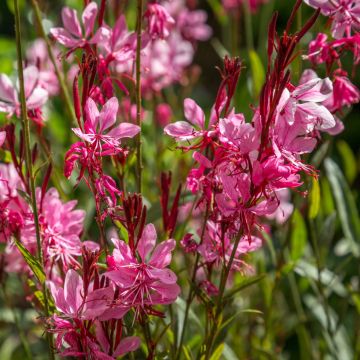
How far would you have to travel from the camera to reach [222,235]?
66 centimetres

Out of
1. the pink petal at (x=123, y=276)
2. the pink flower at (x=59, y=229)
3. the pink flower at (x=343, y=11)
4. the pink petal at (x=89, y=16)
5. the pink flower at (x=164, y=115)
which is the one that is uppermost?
the pink flower at (x=343, y=11)

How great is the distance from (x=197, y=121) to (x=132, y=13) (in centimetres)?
105

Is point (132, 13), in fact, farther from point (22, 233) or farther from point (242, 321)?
point (22, 233)

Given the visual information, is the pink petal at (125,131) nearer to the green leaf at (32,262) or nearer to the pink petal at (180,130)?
the pink petal at (180,130)

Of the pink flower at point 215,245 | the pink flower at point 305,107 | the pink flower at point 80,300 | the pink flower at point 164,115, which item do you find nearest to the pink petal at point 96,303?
the pink flower at point 80,300

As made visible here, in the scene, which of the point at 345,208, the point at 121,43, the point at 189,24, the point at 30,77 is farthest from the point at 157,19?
the point at 189,24

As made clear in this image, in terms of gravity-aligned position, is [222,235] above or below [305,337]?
above

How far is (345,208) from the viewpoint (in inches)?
46.3

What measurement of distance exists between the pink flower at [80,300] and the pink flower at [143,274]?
19 millimetres

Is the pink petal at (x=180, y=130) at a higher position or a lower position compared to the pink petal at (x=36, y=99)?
higher

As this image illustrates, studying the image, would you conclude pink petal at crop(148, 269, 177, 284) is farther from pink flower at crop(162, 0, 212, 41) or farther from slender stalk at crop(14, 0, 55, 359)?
pink flower at crop(162, 0, 212, 41)

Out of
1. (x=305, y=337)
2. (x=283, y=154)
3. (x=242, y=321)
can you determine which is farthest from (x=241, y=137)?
(x=242, y=321)

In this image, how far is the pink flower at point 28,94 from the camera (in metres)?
0.79

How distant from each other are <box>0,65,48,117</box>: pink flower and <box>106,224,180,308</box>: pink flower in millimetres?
246
